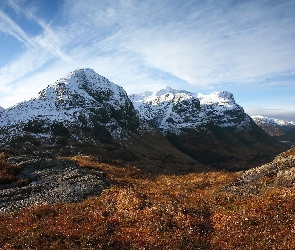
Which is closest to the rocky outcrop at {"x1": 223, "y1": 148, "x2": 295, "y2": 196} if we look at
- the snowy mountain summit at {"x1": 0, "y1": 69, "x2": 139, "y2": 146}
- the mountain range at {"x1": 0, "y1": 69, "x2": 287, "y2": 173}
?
the mountain range at {"x1": 0, "y1": 69, "x2": 287, "y2": 173}

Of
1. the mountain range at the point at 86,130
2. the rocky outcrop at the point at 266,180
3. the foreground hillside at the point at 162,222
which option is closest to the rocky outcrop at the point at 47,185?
the foreground hillside at the point at 162,222

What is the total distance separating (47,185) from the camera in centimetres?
2745

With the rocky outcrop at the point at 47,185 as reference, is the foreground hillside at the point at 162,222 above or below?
below

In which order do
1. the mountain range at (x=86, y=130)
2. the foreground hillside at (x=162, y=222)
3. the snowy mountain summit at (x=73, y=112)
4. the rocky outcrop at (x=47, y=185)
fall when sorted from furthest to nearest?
the snowy mountain summit at (x=73, y=112), the mountain range at (x=86, y=130), the rocky outcrop at (x=47, y=185), the foreground hillside at (x=162, y=222)

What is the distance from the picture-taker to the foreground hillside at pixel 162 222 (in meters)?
13.0

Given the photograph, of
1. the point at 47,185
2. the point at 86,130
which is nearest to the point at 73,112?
the point at 86,130

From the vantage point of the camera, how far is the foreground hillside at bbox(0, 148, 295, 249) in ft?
42.6

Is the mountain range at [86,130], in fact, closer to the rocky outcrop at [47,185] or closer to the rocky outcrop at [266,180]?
the rocky outcrop at [47,185]

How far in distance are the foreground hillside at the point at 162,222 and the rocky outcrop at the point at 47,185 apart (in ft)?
8.86

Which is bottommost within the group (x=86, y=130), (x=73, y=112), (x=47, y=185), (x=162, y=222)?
(x=162, y=222)

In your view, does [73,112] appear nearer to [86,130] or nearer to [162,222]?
[86,130]

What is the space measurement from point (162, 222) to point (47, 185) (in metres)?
16.1

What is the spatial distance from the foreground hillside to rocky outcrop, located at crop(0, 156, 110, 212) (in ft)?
8.86

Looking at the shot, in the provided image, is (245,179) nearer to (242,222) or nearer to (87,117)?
(242,222)
